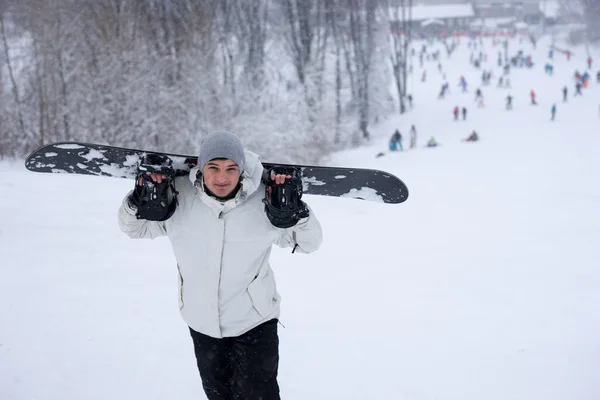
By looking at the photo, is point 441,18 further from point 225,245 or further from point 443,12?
point 225,245

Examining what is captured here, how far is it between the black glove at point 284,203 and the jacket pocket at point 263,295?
0.96ft

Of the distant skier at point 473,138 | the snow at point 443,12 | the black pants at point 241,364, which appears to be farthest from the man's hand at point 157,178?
the snow at point 443,12

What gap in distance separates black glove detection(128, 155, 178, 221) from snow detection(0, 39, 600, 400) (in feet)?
6.04

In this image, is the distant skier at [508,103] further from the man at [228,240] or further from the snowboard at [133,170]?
the man at [228,240]

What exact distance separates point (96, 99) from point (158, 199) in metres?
20.0

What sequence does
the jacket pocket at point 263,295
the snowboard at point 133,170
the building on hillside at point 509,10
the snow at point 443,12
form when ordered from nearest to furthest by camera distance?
the jacket pocket at point 263,295
the snowboard at point 133,170
the snow at point 443,12
the building on hillside at point 509,10

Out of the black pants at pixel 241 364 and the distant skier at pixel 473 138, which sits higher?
the black pants at pixel 241 364

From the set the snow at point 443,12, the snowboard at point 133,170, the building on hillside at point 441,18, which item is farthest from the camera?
the snow at point 443,12

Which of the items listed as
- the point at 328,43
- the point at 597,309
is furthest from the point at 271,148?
the point at 597,309

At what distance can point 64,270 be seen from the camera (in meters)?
5.79

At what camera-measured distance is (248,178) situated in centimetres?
212

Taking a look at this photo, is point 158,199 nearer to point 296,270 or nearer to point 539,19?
point 296,270

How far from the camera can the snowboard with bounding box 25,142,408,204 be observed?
2.62 metres

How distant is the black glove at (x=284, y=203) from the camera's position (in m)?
2.07
